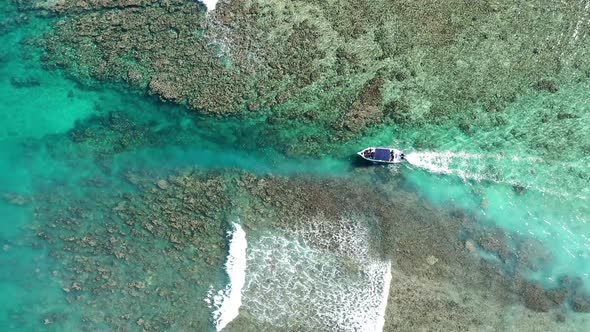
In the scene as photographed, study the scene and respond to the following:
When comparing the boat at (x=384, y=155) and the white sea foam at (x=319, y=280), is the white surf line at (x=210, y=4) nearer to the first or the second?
the boat at (x=384, y=155)

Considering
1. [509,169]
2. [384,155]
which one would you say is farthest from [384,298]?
[509,169]

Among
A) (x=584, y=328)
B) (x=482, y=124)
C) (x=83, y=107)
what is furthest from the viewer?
Answer: (x=83, y=107)

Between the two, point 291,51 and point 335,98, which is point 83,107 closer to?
point 291,51

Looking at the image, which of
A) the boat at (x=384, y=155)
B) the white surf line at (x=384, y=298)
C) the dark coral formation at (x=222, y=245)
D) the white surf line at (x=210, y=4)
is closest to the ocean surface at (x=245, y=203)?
the white surf line at (x=384, y=298)

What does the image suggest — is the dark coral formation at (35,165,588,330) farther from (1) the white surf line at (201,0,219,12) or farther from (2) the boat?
(1) the white surf line at (201,0,219,12)

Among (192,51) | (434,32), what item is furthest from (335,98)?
(192,51)

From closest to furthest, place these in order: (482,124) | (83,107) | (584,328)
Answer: (584,328) → (482,124) → (83,107)
